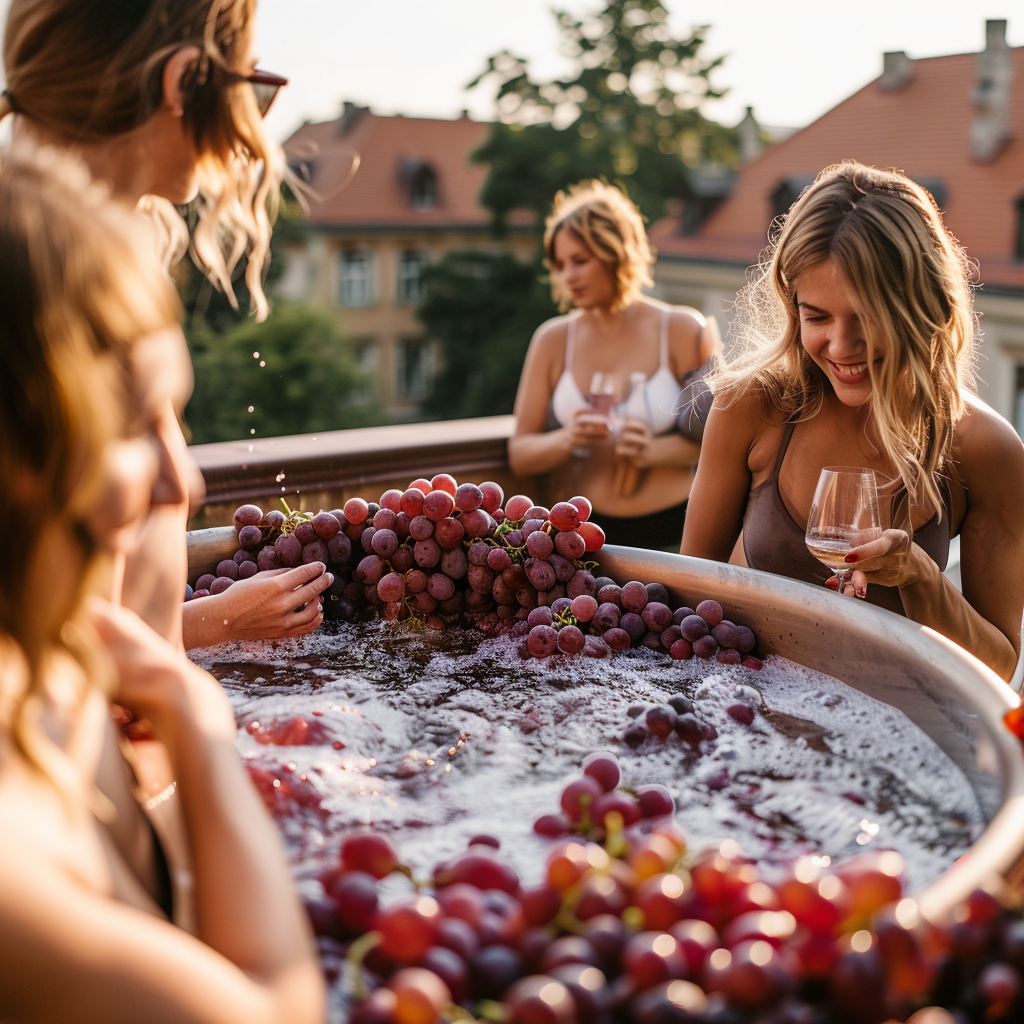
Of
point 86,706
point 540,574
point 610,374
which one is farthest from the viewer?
point 610,374

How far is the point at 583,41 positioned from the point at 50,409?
33204 mm

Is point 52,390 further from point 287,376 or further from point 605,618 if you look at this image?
point 287,376

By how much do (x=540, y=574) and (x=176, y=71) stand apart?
101cm

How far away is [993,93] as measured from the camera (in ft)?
73.0

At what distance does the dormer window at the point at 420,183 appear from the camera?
3734 cm

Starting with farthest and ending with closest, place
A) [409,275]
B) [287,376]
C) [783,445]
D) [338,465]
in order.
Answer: [409,275], [287,376], [338,465], [783,445]

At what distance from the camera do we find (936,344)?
2146mm

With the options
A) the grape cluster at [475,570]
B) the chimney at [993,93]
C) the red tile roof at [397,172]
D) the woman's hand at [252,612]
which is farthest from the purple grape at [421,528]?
the red tile roof at [397,172]

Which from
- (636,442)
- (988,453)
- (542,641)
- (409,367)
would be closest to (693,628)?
(542,641)

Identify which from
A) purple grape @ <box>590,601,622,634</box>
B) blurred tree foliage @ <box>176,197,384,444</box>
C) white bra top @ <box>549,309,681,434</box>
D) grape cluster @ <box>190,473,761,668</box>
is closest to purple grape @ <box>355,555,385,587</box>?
grape cluster @ <box>190,473,761,668</box>

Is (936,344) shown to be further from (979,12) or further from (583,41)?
(583,41)

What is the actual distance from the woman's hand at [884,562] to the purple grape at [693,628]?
25 cm

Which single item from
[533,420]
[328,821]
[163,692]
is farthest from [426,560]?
[533,420]

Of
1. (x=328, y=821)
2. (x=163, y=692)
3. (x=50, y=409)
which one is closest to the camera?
(x=50, y=409)
